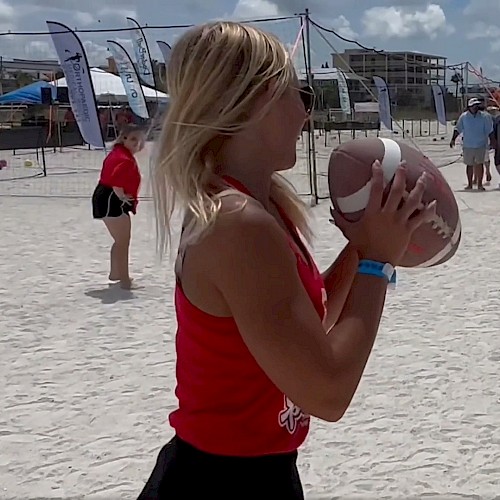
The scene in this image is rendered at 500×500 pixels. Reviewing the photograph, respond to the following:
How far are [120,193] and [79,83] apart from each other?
719cm

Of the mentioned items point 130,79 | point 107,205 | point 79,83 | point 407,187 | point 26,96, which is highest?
point 26,96

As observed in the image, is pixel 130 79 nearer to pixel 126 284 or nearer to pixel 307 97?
pixel 126 284

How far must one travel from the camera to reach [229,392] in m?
1.52

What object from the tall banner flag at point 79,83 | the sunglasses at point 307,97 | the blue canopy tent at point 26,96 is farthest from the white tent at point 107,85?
the sunglasses at point 307,97

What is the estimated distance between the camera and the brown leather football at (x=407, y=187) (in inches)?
65.2

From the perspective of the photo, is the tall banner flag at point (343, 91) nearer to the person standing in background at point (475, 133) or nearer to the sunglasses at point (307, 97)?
the person standing in background at point (475, 133)

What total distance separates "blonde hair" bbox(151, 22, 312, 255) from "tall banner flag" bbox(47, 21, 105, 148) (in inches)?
474

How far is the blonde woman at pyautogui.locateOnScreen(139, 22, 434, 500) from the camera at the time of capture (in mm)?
1363

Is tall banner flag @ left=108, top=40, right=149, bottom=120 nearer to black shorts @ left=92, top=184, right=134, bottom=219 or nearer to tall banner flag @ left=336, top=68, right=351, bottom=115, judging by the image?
tall banner flag @ left=336, top=68, right=351, bottom=115

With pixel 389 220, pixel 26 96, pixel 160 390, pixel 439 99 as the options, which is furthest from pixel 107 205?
pixel 26 96

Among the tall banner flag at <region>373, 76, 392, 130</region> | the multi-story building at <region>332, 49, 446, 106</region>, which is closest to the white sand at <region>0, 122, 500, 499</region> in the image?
the tall banner flag at <region>373, 76, 392, 130</region>

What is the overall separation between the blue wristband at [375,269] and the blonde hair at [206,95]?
1.03 ft

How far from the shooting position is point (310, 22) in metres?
10.8

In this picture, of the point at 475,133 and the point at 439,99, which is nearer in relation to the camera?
the point at 475,133
